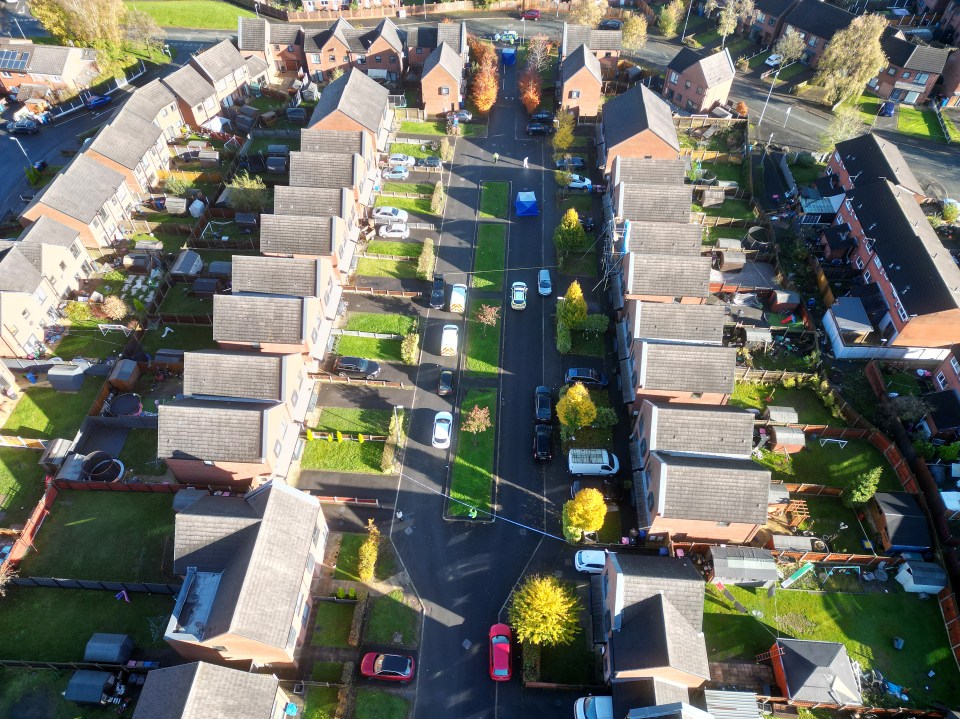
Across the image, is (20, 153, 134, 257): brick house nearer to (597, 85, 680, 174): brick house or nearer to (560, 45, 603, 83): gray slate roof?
(597, 85, 680, 174): brick house

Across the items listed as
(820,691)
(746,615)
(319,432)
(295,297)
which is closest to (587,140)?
(295,297)

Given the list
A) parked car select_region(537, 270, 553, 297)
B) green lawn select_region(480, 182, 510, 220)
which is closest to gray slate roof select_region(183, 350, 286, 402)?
parked car select_region(537, 270, 553, 297)

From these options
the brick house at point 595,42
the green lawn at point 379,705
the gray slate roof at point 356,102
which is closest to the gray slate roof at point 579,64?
the brick house at point 595,42

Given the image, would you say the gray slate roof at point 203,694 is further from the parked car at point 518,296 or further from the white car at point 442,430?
the parked car at point 518,296

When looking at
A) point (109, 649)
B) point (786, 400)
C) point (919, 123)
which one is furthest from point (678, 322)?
point (919, 123)

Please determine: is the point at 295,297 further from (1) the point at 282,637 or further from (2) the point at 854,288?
(2) the point at 854,288

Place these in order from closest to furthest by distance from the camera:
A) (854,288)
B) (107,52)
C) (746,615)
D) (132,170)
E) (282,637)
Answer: (282,637)
(746,615)
(854,288)
(132,170)
(107,52)

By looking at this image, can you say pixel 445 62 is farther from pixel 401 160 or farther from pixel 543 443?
pixel 543 443
